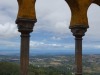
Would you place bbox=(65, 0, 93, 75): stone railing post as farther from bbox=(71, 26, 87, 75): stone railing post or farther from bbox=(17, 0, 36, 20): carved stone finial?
bbox=(17, 0, 36, 20): carved stone finial

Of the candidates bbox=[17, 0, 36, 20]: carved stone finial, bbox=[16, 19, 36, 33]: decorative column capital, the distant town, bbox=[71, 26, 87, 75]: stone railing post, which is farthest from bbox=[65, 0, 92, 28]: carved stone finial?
the distant town

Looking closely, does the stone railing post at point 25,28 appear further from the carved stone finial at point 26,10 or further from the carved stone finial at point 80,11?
the carved stone finial at point 80,11

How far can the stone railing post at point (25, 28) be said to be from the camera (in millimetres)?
7266

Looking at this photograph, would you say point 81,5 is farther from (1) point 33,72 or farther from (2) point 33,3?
(1) point 33,72

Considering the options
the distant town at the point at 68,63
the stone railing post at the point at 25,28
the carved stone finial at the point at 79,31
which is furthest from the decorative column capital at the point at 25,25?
the distant town at the point at 68,63

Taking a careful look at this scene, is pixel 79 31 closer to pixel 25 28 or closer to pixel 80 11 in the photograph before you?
pixel 80 11

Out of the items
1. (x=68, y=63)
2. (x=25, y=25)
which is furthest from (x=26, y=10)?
(x=68, y=63)

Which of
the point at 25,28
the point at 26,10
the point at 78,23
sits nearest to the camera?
the point at 25,28

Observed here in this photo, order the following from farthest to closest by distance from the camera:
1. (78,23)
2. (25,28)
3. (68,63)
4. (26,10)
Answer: (68,63) < (78,23) < (26,10) < (25,28)

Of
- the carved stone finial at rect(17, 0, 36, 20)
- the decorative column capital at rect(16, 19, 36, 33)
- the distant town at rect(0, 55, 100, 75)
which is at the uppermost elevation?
the carved stone finial at rect(17, 0, 36, 20)

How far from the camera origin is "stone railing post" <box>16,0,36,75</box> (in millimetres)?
7266

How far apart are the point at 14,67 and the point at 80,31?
60616mm

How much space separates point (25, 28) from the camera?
7281 mm

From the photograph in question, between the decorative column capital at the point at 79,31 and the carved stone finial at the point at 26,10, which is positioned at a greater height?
the carved stone finial at the point at 26,10
